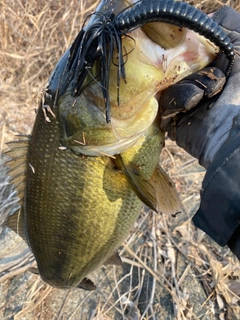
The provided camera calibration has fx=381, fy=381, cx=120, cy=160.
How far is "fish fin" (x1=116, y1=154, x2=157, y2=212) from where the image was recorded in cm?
156

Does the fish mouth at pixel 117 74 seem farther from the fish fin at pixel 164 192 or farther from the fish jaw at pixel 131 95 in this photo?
the fish fin at pixel 164 192

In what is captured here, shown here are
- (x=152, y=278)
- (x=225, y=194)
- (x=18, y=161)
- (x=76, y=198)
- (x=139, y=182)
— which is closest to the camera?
(x=225, y=194)

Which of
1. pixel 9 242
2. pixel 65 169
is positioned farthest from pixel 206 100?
pixel 9 242

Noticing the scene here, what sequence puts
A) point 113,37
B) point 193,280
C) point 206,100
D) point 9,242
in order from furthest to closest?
point 9,242
point 193,280
point 206,100
point 113,37

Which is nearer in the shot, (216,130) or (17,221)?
(216,130)

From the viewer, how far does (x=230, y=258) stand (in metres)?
3.18

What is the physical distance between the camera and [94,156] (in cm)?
164

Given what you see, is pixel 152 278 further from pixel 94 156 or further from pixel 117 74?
pixel 117 74

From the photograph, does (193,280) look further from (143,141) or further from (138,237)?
(143,141)

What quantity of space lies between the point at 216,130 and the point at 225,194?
1.25 ft

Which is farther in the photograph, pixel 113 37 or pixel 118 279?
pixel 118 279

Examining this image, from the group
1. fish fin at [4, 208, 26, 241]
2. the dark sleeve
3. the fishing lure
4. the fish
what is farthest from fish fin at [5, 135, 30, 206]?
the dark sleeve

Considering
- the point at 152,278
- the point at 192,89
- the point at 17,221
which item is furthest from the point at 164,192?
the point at 152,278

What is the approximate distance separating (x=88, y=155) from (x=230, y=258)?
2.05m
